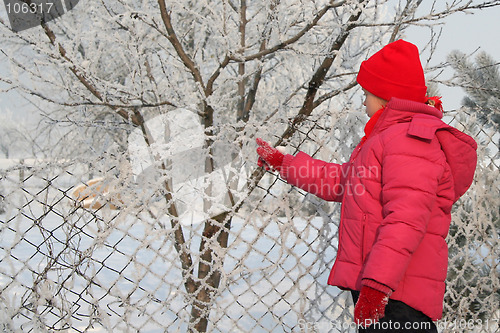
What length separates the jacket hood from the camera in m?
1.43

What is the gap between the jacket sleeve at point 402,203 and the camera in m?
1.31

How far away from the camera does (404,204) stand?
1340 mm

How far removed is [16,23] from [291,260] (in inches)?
197

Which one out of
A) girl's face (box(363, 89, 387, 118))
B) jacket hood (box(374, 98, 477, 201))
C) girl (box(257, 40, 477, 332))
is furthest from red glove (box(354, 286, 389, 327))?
girl's face (box(363, 89, 387, 118))

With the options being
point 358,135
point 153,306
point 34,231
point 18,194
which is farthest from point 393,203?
point 34,231

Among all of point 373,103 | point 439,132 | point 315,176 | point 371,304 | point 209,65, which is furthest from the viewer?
point 209,65

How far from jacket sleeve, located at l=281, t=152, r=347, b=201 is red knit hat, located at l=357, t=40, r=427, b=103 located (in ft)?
1.35

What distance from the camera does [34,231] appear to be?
8109mm

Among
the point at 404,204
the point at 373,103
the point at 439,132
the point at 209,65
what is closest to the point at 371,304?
the point at 404,204

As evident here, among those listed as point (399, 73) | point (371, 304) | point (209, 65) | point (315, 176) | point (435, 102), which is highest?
point (209, 65)

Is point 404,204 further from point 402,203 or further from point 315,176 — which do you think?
point 315,176

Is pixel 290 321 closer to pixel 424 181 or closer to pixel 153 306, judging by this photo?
pixel 153 306

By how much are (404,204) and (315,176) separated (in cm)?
56

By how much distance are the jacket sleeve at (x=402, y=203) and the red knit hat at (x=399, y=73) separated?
23cm
